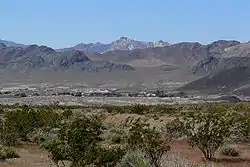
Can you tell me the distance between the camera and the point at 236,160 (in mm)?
24828

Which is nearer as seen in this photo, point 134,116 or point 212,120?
point 212,120

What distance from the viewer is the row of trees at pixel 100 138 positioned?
682 inches

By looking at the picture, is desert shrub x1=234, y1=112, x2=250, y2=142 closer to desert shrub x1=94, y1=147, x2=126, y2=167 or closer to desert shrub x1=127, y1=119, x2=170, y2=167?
desert shrub x1=127, y1=119, x2=170, y2=167

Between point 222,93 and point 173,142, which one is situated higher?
point 173,142

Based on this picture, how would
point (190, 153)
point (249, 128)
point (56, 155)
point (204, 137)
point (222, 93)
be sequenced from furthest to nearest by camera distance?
point (222, 93)
point (249, 128)
point (190, 153)
point (204, 137)
point (56, 155)

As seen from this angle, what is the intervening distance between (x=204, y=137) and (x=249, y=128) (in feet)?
27.1

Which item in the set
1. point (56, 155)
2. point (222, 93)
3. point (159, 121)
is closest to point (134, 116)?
point (159, 121)

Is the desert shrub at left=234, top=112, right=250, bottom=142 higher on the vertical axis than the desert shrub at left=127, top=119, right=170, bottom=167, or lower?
lower

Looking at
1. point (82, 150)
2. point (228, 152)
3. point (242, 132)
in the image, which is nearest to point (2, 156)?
point (82, 150)

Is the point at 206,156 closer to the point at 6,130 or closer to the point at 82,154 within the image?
the point at 82,154

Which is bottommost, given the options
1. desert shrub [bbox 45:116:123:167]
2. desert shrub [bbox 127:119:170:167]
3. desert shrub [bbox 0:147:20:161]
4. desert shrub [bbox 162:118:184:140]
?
desert shrub [bbox 162:118:184:140]

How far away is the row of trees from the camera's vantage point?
17.3 metres

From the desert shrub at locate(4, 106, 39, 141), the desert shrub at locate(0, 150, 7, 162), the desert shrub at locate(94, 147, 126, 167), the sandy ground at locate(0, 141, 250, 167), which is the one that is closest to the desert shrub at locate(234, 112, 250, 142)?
the sandy ground at locate(0, 141, 250, 167)

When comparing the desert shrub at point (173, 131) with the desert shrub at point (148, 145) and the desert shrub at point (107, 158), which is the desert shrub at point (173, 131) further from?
the desert shrub at point (107, 158)
